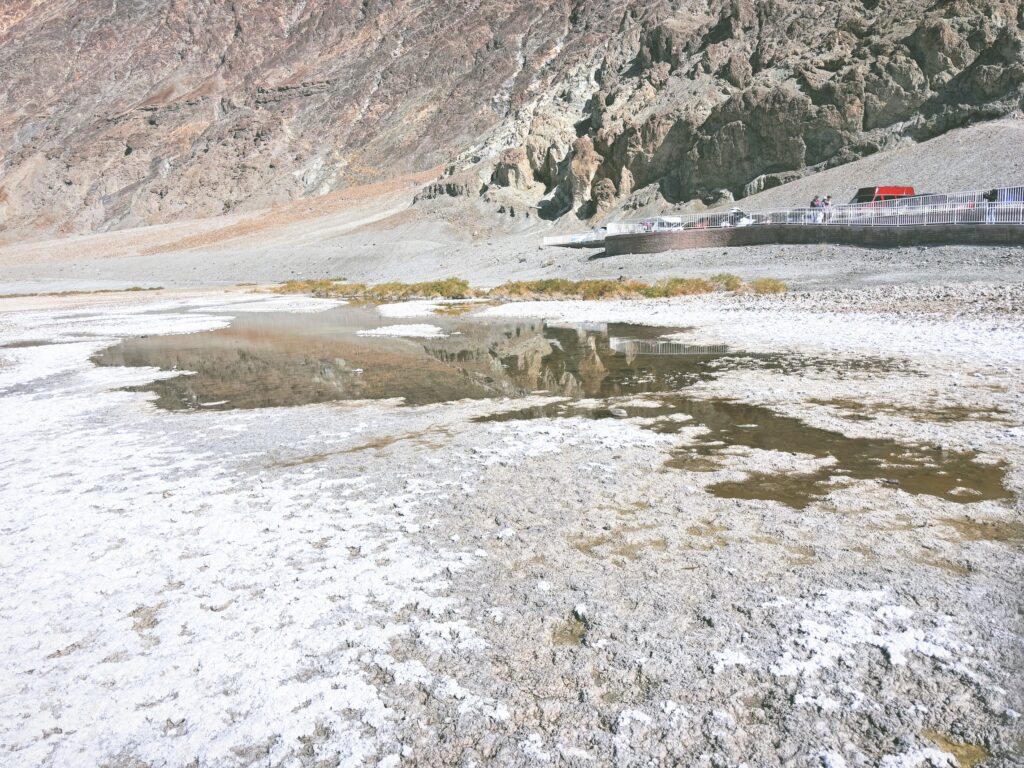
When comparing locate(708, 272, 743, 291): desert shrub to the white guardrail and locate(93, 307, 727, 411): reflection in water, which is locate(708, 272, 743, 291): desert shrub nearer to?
the white guardrail

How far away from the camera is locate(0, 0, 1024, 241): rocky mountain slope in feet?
146

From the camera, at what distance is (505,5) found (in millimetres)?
114688

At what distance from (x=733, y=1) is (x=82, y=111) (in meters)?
128

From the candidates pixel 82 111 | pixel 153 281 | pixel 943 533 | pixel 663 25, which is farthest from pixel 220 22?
pixel 943 533

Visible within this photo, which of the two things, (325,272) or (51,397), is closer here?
(51,397)

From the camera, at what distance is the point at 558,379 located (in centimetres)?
1158

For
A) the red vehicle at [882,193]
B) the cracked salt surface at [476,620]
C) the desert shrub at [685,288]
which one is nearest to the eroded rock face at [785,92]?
the red vehicle at [882,193]

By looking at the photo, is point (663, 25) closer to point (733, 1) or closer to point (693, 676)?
point (733, 1)

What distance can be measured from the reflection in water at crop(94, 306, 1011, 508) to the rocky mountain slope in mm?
35349

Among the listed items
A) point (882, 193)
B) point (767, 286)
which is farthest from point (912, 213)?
point (882, 193)

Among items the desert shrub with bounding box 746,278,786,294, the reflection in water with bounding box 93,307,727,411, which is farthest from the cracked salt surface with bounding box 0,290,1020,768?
the desert shrub with bounding box 746,278,786,294

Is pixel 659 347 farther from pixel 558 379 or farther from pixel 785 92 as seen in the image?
pixel 785 92

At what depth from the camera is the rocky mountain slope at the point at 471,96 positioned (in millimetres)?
44469

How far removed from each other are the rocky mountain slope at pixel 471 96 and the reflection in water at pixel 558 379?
116ft
